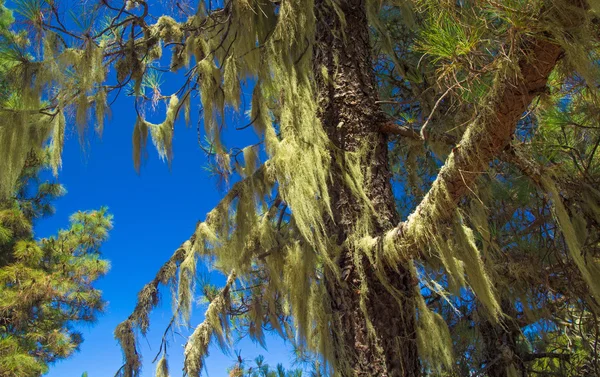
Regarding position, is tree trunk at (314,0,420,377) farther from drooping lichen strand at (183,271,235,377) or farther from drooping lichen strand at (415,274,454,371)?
drooping lichen strand at (183,271,235,377)

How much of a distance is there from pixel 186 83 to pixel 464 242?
162 cm

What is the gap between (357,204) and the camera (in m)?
2.00

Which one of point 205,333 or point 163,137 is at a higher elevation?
point 163,137

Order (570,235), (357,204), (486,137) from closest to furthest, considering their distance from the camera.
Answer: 1. (486,137)
2. (570,235)
3. (357,204)

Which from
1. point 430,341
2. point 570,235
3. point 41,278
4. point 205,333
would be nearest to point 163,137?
point 205,333

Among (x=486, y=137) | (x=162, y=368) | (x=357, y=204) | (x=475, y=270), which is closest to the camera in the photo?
(x=486, y=137)

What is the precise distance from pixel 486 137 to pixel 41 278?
24.9ft

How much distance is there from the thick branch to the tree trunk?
0.28 metres

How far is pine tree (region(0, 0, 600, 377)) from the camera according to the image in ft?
4.93

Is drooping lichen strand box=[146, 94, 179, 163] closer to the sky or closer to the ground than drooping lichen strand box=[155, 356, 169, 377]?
closer to the sky

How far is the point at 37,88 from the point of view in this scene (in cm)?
216

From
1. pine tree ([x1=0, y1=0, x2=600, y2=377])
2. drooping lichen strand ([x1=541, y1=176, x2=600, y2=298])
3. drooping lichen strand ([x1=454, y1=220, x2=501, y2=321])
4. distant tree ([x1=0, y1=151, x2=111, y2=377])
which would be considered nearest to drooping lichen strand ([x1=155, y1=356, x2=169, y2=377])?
pine tree ([x1=0, y1=0, x2=600, y2=377])

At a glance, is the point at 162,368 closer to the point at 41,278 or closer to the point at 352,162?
the point at 352,162

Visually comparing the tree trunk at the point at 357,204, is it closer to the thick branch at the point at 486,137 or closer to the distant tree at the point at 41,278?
the thick branch at the point at 486,137
